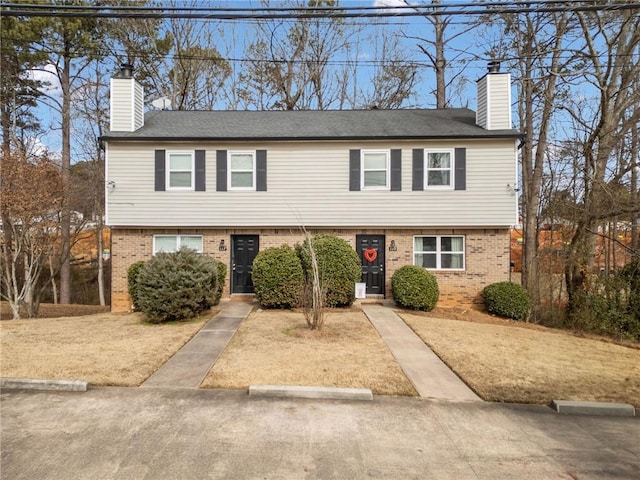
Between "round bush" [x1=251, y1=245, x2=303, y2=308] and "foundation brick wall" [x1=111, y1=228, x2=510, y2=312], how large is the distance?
1929 mm

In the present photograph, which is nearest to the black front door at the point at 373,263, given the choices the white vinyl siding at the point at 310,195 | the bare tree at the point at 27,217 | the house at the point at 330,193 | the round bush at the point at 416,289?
the house at the point at 330,193

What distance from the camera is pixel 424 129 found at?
42.9 feet

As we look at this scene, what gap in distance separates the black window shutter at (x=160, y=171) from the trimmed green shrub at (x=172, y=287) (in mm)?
3860

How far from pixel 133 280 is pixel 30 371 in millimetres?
6046

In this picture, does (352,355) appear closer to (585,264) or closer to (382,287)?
(382,287)

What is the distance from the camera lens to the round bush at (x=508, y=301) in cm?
1184

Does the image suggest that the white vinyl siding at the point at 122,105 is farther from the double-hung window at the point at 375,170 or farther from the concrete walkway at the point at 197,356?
the double-hung window at the point at 375,170

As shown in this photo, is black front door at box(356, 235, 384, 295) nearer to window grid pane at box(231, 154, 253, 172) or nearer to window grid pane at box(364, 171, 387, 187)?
window grid pane at box(364, 171, 387, 187)

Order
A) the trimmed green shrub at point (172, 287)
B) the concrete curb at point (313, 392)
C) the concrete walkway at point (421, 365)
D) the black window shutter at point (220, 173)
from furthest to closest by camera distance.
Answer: the black window shutter at point (220, 173), the trimmed green shrub at point (172, 287), the concrete walkway at point (421, 365), the concrete curb at point (313, 392)

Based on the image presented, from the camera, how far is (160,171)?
12781 millimetres

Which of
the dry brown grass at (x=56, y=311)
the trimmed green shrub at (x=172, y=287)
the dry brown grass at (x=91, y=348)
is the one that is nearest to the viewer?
the dry brown grass at (x=91, y=348)

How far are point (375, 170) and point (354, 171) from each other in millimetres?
674

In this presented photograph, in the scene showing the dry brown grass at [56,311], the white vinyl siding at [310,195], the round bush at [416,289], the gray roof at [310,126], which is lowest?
the dry brown grass at [56,311]

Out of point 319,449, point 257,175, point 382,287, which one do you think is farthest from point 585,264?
point 319,449
